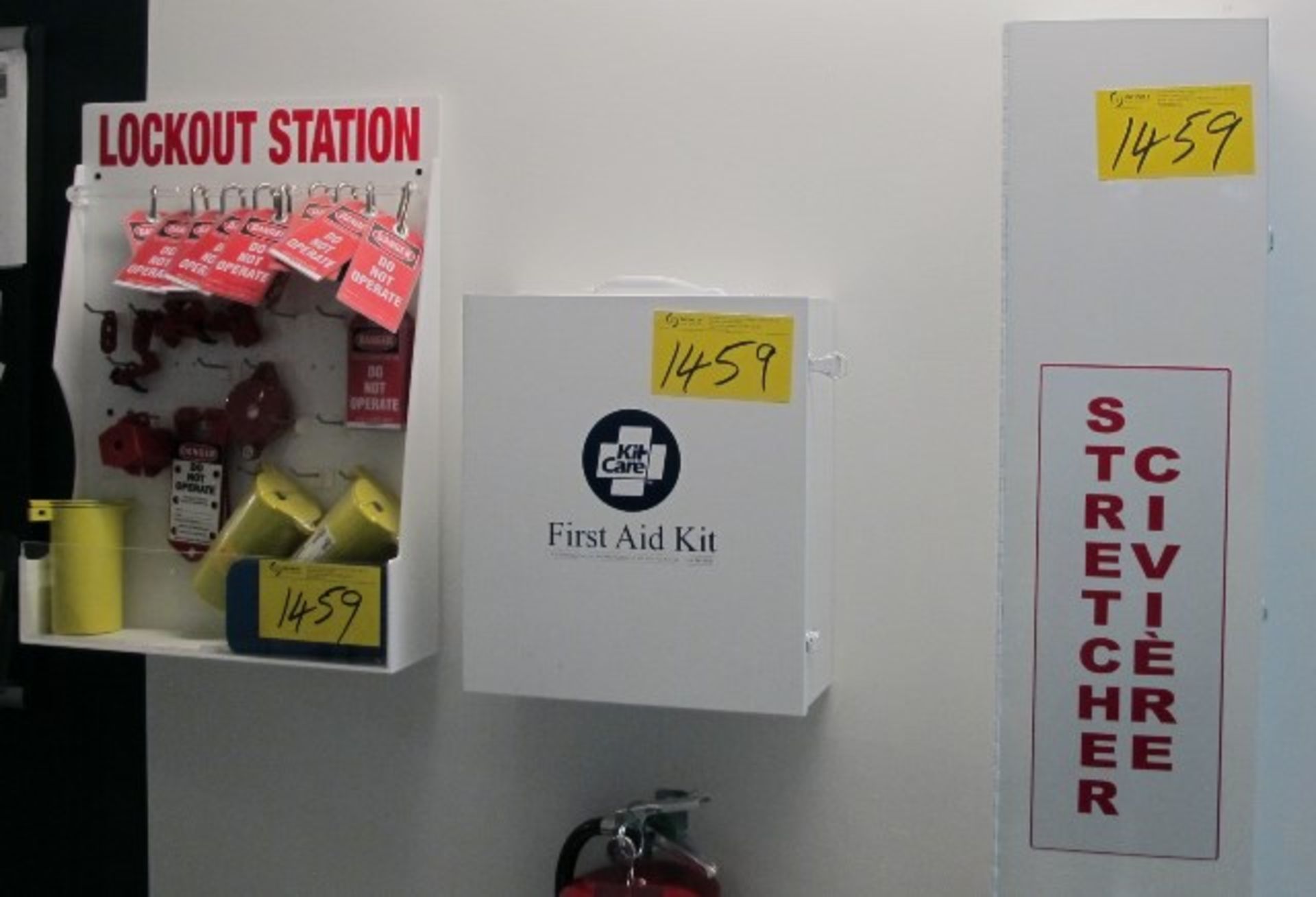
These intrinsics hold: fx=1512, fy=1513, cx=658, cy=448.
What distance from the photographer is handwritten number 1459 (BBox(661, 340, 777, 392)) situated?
1.82 metres

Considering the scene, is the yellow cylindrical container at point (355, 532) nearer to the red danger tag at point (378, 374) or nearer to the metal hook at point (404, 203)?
the red danger tag at point (378, 374)

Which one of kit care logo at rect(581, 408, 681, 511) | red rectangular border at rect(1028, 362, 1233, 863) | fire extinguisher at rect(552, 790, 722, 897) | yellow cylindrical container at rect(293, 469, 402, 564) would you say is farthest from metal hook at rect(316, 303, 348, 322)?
red rectangular border at rect(1028, 362, 1233, 863)

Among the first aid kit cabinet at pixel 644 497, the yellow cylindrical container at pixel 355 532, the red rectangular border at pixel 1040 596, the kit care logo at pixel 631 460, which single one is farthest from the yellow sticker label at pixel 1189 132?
the yellow cylindrical container at pixel 355 532

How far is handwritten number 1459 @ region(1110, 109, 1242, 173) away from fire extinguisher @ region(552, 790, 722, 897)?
0.98m

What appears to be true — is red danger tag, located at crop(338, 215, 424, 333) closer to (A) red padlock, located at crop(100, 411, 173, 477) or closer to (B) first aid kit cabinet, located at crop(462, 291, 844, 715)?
(B) first aid kit cabinet, located at crop(462, 291, 844, 715)

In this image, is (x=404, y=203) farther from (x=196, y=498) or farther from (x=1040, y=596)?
(x=1040, y=596)

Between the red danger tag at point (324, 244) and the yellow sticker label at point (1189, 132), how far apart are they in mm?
1000

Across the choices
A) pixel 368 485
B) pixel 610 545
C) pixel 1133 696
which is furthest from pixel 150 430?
pixel 1133 696

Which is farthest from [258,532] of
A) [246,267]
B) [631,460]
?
[631,460]

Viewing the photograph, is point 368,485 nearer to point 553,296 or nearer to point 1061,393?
point 553,296

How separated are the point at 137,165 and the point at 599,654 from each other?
1040 millimetres

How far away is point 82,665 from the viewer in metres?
2.31

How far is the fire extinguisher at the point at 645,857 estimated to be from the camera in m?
1.91

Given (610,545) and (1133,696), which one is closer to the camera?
(1133,696)
